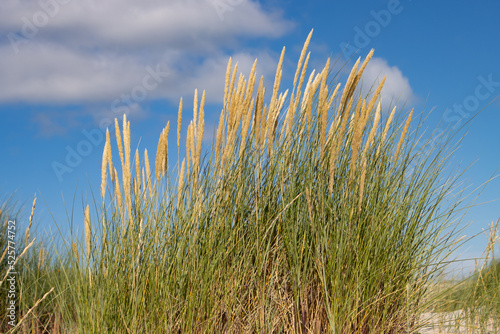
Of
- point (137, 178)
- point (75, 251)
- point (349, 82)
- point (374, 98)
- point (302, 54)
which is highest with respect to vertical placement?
point (302, 54)

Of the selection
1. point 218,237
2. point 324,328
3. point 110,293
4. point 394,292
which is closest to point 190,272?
point 218,237

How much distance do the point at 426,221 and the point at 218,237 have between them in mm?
1128

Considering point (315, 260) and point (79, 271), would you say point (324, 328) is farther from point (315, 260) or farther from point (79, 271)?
point (79, 271)

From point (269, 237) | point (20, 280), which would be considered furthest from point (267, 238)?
point (20, 280)

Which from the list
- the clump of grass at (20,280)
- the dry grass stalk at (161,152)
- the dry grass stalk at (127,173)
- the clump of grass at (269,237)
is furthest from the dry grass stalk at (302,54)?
the clump of grass at (20,280)

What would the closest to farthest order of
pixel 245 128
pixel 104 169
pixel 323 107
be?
pixel 323 107, pixel 104 169, pixel 245 128

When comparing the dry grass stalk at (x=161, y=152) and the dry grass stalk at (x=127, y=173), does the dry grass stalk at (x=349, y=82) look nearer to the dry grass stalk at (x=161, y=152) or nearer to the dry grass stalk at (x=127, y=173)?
the dry grass stalk at (x=161, y=152)

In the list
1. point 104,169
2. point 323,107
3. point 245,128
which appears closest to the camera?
point 323,107

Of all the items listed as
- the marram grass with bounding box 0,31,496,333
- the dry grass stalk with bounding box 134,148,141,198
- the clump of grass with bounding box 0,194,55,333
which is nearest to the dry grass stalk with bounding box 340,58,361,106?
the marram grass with bounding box 0,31,496,333

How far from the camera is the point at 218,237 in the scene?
218cm

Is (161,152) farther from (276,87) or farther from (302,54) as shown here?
(302,54)

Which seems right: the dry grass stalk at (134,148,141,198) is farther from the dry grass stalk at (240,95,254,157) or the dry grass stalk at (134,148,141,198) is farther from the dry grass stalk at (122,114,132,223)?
the dry grass stalk at (240,95,254,157)

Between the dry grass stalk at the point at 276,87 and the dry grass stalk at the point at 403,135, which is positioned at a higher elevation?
the dry grass stalk at the point at 276,87

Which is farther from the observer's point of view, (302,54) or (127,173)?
(302,54)
